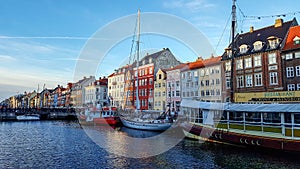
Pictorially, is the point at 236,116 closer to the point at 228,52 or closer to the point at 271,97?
the point at 271,97

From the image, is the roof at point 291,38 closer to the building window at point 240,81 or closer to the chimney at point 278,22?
the chimney at point 278,22

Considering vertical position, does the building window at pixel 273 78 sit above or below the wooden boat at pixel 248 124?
above

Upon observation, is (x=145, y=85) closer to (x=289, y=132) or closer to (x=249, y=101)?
(x=249, y=101)

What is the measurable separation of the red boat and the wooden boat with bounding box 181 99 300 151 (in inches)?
1027

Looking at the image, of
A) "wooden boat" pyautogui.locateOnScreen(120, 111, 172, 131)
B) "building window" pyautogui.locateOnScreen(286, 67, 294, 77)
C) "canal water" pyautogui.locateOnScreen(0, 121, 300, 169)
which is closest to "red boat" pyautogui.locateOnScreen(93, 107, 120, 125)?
"wooden boat" pyautogui.locateOnScreen(120, 111, 172, 131)

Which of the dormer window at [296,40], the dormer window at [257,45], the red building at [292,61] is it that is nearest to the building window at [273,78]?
the red building at [292,61]

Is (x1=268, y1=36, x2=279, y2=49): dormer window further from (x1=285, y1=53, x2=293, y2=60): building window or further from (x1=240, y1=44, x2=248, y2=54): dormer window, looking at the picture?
(x1=240, y1=44, x2=248, y2=54): dormer window

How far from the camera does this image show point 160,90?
243 ft

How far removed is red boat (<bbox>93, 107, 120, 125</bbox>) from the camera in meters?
58.4

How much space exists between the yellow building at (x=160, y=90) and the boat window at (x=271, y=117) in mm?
45262

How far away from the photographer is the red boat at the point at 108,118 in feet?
192

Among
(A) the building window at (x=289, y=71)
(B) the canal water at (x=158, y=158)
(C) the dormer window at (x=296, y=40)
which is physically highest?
(C) the dormer window at (x=296, y=40)

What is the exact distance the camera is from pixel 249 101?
32.8 meters

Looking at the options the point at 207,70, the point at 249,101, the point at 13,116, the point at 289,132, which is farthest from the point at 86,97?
the point at 289,132
